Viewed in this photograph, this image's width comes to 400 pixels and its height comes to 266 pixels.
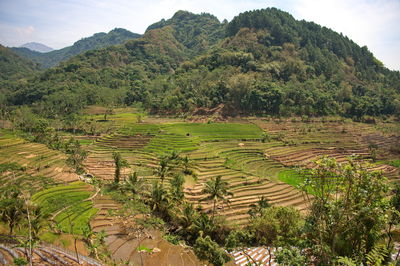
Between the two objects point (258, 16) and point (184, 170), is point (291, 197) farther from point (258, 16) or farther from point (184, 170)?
point (258, 16)

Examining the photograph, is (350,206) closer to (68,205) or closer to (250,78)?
(68,205)

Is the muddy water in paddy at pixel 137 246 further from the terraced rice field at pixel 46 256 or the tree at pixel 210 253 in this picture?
the terraced rice field at pixel 46 256

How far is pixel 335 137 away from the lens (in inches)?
2591

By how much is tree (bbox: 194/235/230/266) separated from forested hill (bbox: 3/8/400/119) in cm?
6461

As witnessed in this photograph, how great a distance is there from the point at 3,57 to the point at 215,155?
221900 millimetres

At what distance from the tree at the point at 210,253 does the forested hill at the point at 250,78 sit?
212 feet

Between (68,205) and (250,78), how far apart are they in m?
77.6

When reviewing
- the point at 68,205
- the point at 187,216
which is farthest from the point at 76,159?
the point at 187,216

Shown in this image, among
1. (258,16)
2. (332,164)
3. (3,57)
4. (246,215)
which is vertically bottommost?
(246,215)

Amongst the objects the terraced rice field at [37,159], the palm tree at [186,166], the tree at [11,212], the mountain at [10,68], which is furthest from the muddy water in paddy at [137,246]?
the mountain at [10,68]

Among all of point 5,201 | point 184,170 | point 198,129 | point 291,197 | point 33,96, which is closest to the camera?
point 5,201

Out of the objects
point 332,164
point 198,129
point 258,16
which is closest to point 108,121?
point 198,129

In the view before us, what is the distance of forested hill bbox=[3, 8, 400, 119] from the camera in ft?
283

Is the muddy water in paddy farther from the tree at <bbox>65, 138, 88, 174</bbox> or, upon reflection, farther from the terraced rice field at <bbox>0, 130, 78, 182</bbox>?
the tree at <bbox>65, 138, 88, 174</bbox>
